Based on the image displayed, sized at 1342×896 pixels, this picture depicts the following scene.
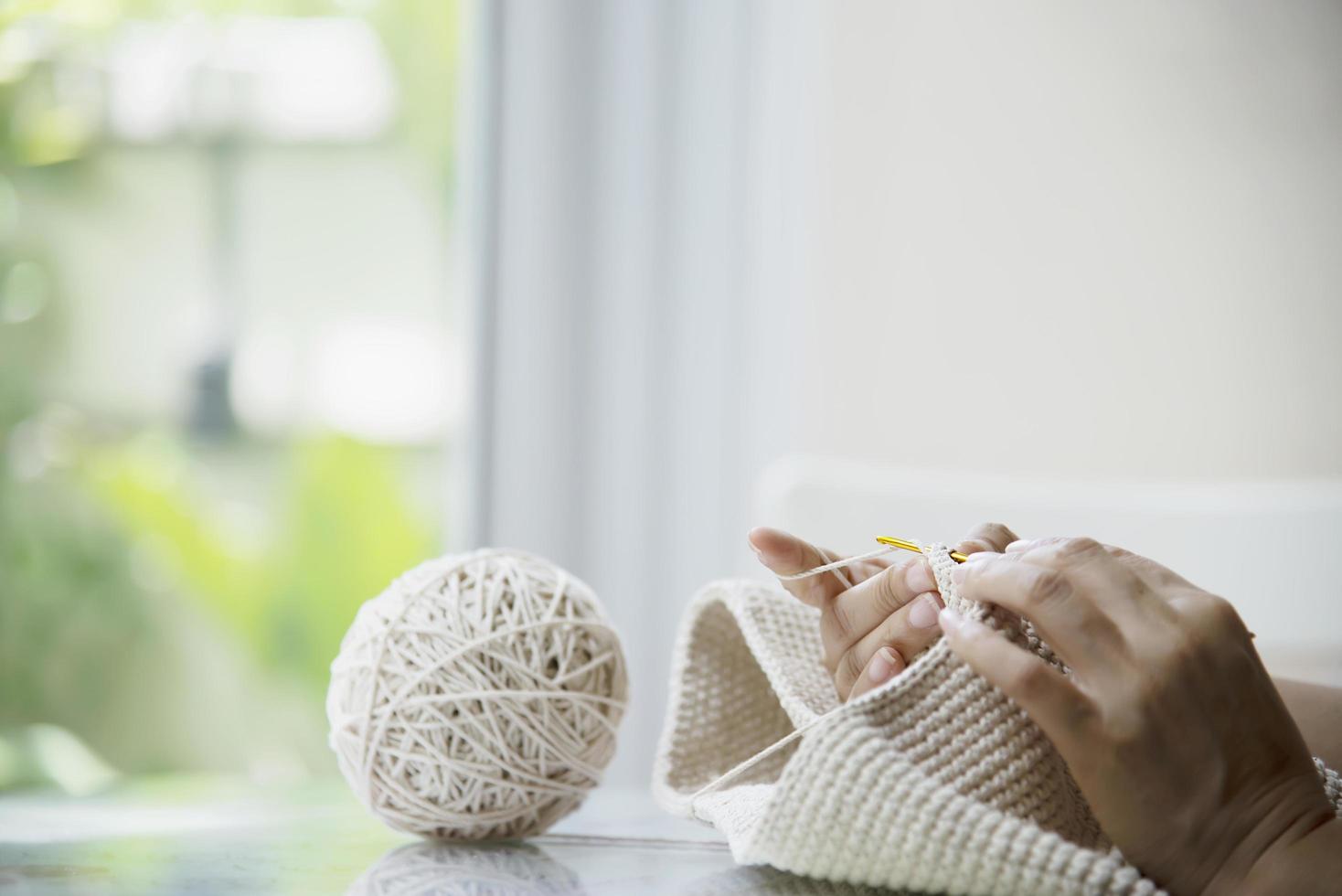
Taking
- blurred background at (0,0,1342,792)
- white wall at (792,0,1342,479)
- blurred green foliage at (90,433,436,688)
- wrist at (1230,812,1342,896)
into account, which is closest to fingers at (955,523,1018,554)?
wrist at (1230,812,1342,896)

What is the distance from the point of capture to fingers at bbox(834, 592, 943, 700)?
63cm

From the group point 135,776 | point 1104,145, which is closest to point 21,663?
point 135,776

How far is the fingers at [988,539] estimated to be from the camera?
65 centimetres

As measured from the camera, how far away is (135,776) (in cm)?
350

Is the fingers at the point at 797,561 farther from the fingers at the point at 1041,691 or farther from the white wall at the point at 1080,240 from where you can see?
the white wall at the point at 1080,240

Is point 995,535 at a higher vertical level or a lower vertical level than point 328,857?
higher

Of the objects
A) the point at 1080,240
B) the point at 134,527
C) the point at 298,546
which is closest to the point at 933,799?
the point at 1080,240

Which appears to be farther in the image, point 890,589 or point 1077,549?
point 890,589

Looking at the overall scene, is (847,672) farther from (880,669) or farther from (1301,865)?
(1301,865)

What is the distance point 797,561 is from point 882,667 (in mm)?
92

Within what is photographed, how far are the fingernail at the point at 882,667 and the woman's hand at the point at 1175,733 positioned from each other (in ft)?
0.44

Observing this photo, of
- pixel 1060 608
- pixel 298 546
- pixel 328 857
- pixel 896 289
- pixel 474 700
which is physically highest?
pixel 896 289

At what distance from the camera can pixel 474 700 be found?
2.06ft

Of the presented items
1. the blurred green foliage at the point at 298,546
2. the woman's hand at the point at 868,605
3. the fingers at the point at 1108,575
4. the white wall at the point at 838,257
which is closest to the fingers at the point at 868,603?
the woman's hand at the point at 868,605
